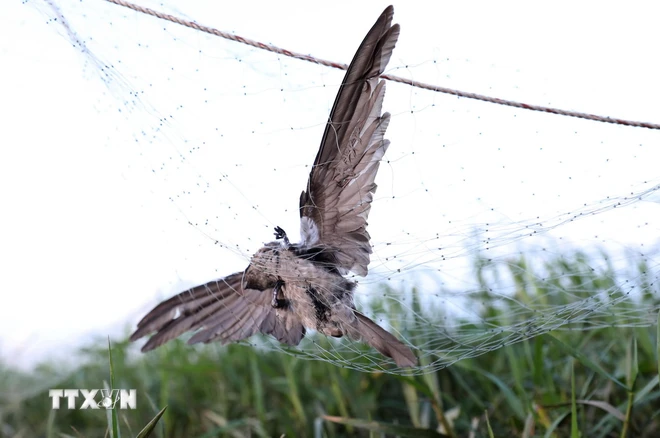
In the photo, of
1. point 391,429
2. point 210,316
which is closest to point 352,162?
point 210,316

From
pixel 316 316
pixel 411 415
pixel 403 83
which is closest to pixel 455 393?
pixel 411 415

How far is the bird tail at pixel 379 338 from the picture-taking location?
1237 mm

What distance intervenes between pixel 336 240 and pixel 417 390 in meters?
1.28

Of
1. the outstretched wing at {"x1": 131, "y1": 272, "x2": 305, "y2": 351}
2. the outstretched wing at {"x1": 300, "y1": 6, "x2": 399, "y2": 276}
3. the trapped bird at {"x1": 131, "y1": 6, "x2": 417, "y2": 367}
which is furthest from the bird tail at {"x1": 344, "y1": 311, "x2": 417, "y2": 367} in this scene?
the outstretched wing at {"x1": 131, "y1": 272, "x2": 305, "y2": 351}

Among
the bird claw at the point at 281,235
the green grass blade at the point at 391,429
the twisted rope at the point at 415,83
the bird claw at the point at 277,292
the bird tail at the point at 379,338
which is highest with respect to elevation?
the twisted rope at the point at 415,83

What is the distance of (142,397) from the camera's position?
2879 millimetres

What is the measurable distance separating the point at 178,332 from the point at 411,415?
1.16 meters

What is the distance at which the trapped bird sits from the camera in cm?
106

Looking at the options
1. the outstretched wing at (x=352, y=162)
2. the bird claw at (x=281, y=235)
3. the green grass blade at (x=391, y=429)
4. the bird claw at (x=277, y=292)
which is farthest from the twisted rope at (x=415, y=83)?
the green grass blade at (x=391, y=429)

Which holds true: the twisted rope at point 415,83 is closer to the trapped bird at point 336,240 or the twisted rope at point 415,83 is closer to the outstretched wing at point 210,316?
the trapped bird at point 336,240

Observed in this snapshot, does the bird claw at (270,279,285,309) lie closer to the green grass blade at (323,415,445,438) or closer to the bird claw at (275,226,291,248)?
the bird claw at (275,226,291,248)

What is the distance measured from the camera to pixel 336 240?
1199 millimetres

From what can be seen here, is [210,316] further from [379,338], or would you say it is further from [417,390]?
[417,390]

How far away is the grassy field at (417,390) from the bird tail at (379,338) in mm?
565
